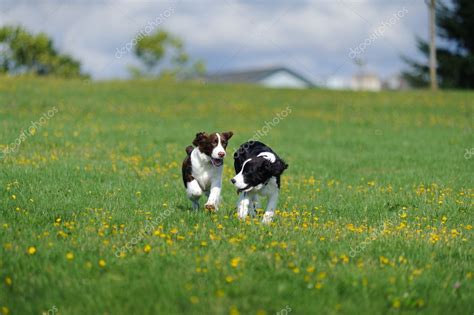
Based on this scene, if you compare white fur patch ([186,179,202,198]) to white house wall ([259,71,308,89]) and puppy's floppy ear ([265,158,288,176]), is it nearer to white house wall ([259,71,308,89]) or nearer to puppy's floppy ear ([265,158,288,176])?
puppy's floppy ear ([265,158,288,176])

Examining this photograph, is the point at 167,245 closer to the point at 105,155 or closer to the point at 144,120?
the point at 105,155

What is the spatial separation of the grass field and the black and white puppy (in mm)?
260

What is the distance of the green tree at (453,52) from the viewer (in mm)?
52562

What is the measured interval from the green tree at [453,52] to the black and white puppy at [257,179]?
50.3 meters

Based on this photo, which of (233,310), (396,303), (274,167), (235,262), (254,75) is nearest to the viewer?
(233,310)

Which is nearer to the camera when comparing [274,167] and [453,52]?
[274,167]

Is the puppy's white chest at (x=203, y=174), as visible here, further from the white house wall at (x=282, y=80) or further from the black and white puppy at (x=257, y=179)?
the white house wall at (x=282, y=80)

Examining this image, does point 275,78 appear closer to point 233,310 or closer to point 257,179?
point 257,179

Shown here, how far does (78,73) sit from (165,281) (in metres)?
85.3

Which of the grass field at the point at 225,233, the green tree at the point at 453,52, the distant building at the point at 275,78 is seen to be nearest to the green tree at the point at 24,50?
the distant building at the point at 275,78

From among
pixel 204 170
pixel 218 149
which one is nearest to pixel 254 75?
pixel 204 170

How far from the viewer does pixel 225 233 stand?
22.3 ft

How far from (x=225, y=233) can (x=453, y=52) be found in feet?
178

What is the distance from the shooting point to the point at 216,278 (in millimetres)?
5188
